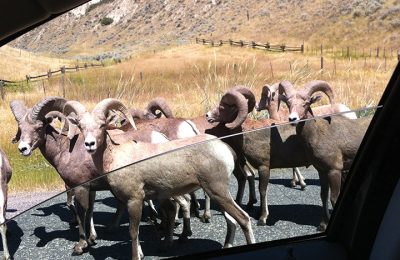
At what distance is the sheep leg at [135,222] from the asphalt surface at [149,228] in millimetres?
13

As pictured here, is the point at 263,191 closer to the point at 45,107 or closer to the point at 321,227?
the point at 321,227

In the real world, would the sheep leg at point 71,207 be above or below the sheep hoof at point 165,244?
above

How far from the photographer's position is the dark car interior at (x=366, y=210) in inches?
63.9

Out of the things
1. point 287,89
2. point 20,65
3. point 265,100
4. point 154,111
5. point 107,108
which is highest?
point 107,108

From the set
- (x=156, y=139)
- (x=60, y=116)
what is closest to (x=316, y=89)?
(x=60, y=116)

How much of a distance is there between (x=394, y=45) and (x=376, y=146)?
5328cm

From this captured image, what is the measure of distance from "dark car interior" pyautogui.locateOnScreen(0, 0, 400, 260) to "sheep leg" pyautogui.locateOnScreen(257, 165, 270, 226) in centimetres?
6

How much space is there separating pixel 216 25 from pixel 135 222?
72.7 m

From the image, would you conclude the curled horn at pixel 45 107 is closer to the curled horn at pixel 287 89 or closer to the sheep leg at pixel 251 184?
the curled horn at pixel 287 89

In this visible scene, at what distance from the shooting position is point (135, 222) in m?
1.58

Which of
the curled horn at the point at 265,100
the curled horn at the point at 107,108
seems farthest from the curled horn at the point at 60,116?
the curled horn at the point at 265,100

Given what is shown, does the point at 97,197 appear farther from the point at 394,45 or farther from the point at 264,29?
the point at 264,29

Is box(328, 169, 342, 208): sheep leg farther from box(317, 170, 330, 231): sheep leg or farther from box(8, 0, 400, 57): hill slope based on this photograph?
box(8, 0, 400, 57): hill slope

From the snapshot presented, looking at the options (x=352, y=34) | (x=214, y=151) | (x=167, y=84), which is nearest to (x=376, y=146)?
(x=214, y=151)
